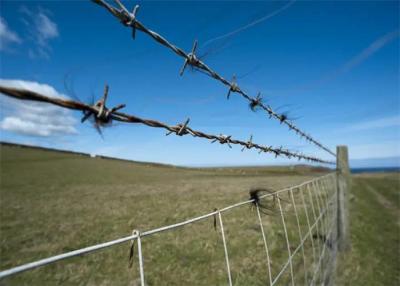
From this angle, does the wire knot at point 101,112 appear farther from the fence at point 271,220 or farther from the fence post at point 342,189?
the fence post at point 342,189

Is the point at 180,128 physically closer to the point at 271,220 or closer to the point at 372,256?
the point at 372,256

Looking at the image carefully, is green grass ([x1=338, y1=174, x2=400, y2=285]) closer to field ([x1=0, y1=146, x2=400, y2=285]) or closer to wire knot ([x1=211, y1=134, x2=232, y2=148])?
field ([x1=0, y1=146, x2=400, y2=285])

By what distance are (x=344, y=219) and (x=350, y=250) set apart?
0.80 meters

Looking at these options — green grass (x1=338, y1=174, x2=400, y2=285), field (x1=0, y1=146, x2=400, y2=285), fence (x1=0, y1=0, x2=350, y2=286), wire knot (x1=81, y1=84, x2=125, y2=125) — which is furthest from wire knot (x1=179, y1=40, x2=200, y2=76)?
green grass (x1=338, y1=174, x2=400, y2=285)

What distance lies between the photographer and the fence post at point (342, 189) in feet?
18.7

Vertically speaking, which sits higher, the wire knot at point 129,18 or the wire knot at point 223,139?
the wire knot at point 129,18

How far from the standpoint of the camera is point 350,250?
6012 millimetres

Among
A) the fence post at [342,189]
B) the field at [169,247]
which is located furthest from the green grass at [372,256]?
the fence post at [342,189]

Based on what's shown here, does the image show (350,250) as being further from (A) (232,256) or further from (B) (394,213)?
(B) (394,213)

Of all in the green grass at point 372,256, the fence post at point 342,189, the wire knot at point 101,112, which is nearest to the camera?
the wire knot at point 101,112

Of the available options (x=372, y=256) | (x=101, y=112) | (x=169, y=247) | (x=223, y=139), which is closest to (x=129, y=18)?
(x=101, y=112)

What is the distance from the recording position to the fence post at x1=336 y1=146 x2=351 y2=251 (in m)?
5.70

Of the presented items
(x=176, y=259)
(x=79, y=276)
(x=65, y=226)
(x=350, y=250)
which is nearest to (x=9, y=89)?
(x=79, y=276)

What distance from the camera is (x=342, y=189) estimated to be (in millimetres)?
5750
